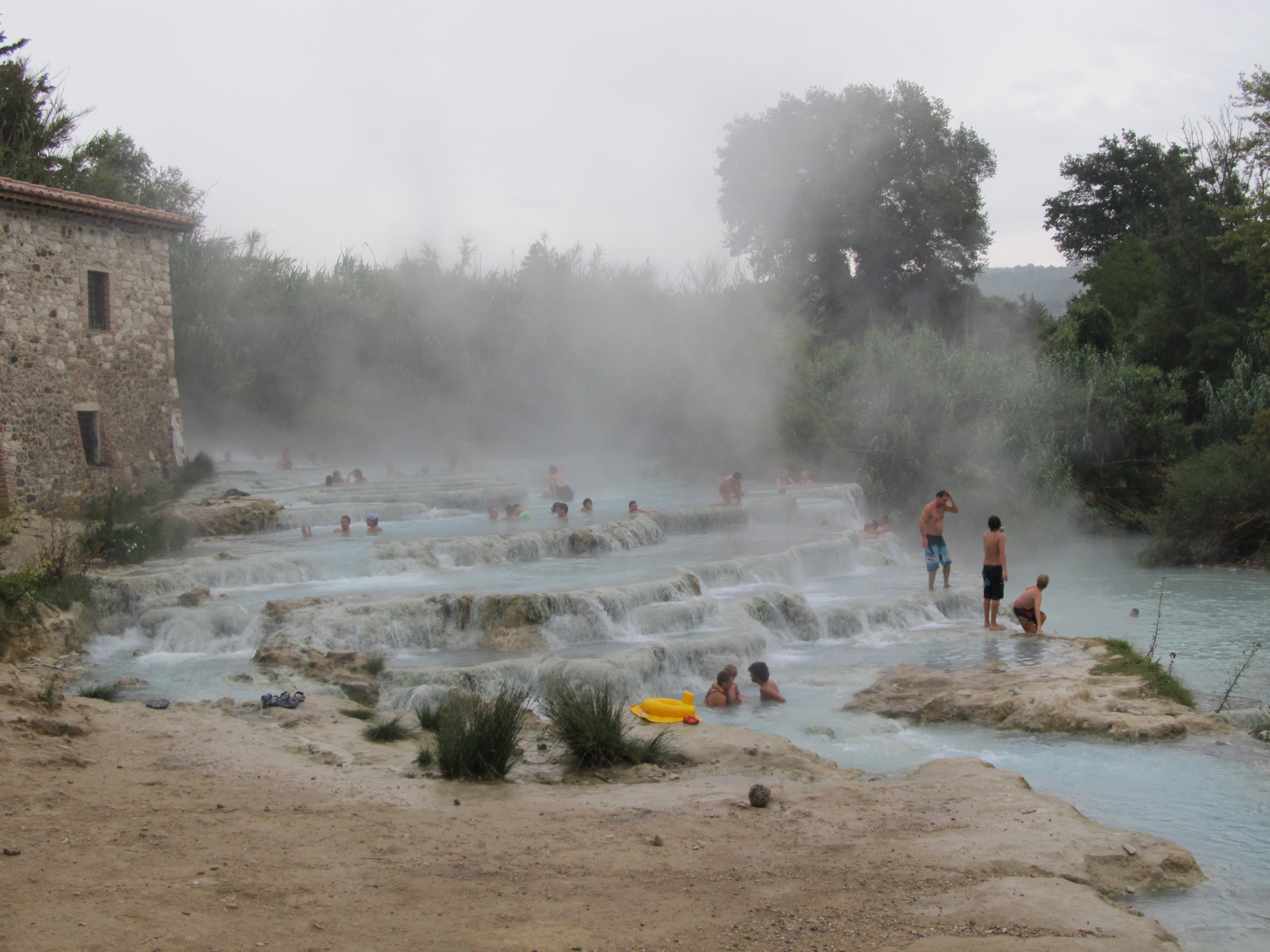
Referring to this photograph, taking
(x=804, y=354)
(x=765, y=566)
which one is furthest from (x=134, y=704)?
(x=804, y=354)

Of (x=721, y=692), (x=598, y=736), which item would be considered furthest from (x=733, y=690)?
(x=598, y=736)

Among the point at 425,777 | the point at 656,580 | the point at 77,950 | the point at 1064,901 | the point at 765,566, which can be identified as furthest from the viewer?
the point at 765,566

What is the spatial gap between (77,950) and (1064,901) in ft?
11.2

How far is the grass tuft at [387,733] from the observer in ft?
21.2

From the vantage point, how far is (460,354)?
97.0 feet

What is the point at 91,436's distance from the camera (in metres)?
15.1

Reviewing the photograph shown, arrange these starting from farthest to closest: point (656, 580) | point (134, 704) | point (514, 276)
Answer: point (514, 276) < point (656, 580) < point (134, 704)

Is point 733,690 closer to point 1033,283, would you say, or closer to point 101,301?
point 101,301

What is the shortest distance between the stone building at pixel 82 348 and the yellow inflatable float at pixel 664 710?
31.3 ft

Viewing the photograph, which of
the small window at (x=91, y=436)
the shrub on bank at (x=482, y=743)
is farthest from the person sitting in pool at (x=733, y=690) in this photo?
the small window at (x=91, y=436)

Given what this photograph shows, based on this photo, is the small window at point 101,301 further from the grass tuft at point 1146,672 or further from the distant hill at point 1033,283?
the distant hill at point 1033,283

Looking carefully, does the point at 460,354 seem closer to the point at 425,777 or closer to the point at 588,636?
the point at 588,636

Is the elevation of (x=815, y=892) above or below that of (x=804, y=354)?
below

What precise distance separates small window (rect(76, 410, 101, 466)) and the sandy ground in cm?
1003
